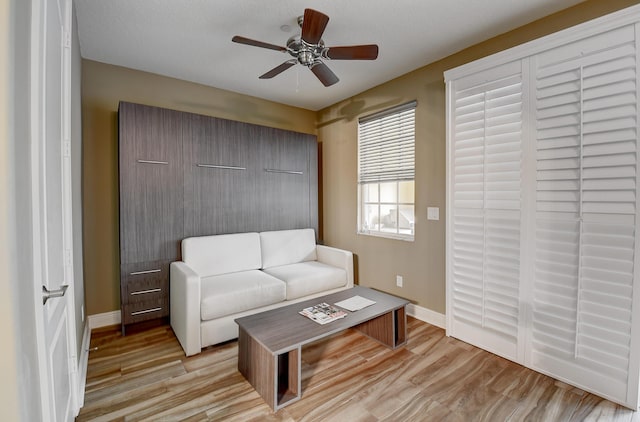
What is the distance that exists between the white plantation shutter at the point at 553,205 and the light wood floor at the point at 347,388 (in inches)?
10.5

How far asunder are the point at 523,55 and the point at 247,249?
2.99m

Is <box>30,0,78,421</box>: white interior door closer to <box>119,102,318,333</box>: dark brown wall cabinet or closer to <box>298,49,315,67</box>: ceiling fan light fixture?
<box>119,102,318,333</box>: dark brown wall cabinet

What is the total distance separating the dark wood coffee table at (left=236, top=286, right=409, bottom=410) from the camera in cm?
188

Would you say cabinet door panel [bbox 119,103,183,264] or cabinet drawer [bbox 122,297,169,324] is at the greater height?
cabinet door panel [bbox 119,103,183,264]

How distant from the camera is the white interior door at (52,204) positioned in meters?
0.90

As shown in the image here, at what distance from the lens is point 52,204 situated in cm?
127

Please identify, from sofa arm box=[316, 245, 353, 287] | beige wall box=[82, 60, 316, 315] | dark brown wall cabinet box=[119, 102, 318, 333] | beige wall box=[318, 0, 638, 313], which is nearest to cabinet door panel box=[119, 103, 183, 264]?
dark brown wall cabinet box=[119, 102, 318, 333]

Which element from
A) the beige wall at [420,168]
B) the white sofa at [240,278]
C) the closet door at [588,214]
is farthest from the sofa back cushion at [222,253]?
the closet door at [588,214]

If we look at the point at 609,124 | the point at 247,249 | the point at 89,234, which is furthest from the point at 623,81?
the point at 89,234

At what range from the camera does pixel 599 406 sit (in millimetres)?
1882

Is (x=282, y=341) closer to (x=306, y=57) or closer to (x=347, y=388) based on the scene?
(x=347, y=388)

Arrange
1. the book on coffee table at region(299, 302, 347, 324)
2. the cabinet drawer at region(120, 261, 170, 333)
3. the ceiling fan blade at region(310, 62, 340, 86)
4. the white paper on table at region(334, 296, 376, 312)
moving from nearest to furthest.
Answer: the book on coffee table at region(299, 302, 347, 324), the ceiling fan blade at region(310, 62, 340, 86), the white paper on table at region(334, 296, 376, 312), the cabinet drawer at region(120, 261, 170, 333)

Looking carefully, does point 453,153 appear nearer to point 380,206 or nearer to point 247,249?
point 380,206

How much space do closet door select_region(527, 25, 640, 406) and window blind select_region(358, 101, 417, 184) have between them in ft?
4.12
